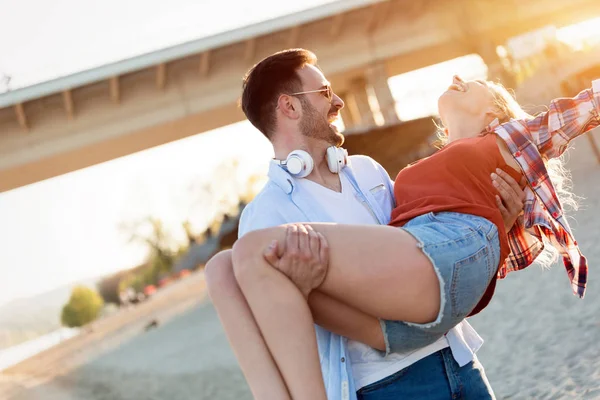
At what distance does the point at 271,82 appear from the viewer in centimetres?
257

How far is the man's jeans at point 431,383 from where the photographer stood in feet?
7.30

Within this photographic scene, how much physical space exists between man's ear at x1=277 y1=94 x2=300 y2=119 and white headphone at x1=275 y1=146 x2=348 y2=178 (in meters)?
0.18

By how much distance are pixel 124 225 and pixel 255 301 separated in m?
46.3

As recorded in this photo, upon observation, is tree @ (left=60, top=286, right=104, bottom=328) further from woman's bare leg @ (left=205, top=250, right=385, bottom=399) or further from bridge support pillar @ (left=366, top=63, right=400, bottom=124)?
woman's bare leg @ (left=205, top=250, right=385, bottom=399)

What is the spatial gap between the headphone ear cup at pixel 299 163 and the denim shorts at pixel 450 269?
41cm

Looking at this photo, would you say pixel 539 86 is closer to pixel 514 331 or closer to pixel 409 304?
pixel 514 331

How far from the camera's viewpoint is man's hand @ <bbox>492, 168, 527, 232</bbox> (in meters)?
2.46

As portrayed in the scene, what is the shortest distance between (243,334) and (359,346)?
1.50ft

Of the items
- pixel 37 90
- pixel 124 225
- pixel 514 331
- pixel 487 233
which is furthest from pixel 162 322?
pixel 124 225

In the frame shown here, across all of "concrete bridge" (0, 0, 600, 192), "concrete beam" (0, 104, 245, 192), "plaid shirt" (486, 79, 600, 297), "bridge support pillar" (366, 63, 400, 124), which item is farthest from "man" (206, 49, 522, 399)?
"bridge support pillar" (366, 63, 400, 124)

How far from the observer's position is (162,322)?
47.0ft

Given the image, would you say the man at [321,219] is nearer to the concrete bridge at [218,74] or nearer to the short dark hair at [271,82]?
the short dark hair at [271,82]

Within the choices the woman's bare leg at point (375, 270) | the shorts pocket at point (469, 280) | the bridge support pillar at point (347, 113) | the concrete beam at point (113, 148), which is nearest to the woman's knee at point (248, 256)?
the woman's bare leg at point (375, 270)

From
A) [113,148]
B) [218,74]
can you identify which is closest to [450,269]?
[218,74]
